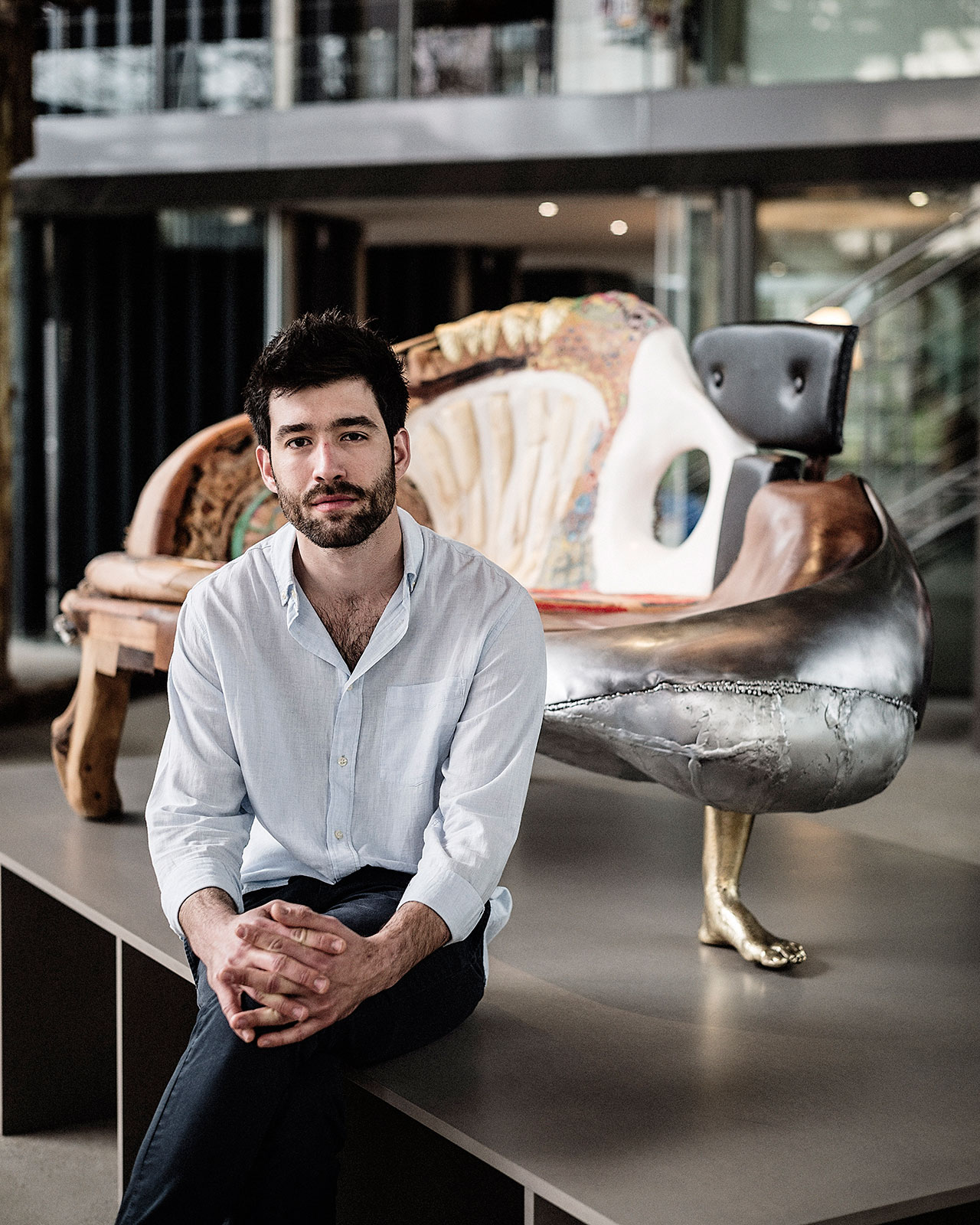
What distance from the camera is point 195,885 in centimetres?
150

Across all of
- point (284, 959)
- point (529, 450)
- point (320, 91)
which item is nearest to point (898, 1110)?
point (284, 959)

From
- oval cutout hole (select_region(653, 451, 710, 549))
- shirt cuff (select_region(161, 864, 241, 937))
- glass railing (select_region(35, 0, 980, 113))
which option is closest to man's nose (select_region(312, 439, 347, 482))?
shirt cuff (select_region(161, 864, 241, 937))

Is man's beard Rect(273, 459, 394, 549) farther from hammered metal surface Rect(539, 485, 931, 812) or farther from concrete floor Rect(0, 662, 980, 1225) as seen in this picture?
concrete floor Rect(0, 662, 980, 1225)

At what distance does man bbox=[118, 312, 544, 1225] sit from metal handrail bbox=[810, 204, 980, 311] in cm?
529

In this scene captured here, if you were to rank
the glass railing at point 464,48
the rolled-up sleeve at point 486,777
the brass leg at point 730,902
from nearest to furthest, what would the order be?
the rolled-up sleeve at point 486,777 < the brass leg at point 730,902 < the glass railing at point 464,48

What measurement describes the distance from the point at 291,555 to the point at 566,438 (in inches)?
63.0

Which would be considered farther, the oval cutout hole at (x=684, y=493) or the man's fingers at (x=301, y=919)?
the oval cutout hole at (x=684, y=493)

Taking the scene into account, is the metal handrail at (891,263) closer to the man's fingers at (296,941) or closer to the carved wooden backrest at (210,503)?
the carved wooden backrest at (210,503)

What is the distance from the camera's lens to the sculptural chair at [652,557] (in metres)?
1.84

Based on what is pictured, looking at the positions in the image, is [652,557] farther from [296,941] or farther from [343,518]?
[296,941]

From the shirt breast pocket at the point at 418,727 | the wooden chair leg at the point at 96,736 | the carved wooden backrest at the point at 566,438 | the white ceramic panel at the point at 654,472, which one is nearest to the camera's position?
the shirt breast pocket at the point at 418,727

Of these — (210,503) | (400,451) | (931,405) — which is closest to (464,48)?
(931,405)

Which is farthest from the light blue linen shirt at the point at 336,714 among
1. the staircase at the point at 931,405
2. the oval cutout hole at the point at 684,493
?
the staircase at the point at 931,405

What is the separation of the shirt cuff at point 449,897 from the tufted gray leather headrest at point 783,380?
1.13m
